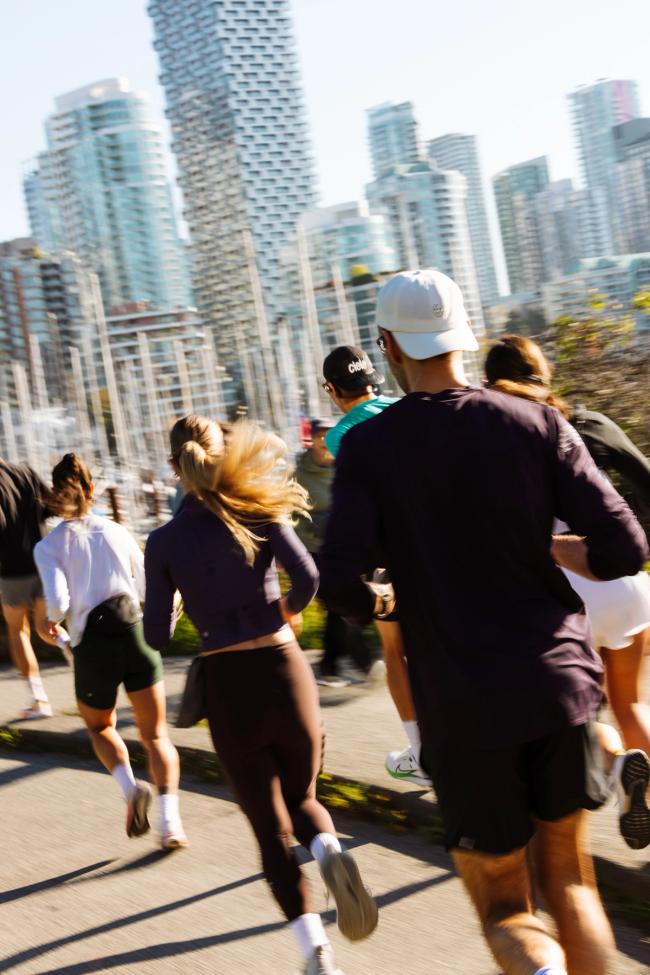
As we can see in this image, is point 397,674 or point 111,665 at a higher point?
point 111,665

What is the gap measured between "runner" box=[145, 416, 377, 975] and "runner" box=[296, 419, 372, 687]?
3.61 metres

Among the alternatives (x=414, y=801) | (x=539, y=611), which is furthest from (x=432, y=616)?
(x=414, y=801)

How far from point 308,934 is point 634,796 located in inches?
43.3

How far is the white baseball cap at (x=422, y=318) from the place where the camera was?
268 centimetres

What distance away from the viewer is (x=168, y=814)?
5.22m

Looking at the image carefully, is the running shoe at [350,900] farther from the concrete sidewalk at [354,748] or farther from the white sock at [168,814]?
the white sock at [168,814]

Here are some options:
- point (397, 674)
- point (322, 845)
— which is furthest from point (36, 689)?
point (322, 845)

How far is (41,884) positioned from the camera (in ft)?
16.6

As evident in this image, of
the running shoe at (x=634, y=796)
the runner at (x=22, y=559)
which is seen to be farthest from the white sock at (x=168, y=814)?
the runner at (x=22, y=559)

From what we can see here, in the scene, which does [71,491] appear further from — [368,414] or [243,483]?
[243,483]

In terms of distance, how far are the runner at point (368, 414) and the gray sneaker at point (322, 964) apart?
3.14ft

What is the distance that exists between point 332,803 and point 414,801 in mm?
525

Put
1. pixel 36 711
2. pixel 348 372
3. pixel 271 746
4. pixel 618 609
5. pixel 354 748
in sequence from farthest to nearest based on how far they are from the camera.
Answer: pixel 36 711, pixel 354 748, pixel 348 372, pixel 618 609, pixel 271 746

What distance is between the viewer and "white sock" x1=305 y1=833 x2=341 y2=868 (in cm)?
366
